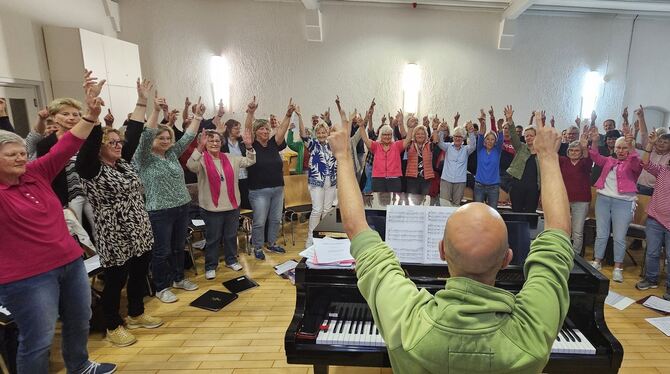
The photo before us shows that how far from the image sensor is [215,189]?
11.6 feet

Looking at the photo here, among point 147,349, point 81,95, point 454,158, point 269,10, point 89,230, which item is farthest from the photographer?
point 269,10

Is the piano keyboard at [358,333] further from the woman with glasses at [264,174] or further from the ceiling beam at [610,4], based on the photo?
the ceiling beam at [610,4]

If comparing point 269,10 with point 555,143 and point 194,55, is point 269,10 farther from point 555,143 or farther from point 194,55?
point 555,143

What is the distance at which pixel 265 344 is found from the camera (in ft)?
8.71

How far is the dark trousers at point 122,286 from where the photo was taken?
2543mm

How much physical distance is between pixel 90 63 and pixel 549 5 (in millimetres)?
7719

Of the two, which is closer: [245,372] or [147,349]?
[245,372]

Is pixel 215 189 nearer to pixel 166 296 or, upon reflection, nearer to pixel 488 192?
pixel 166 296

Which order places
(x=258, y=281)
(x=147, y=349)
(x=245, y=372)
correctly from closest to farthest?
(x=245, y=372), (x=147, y=349), (x=258, y=281)

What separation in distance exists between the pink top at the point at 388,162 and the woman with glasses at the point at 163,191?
2347 millimetres

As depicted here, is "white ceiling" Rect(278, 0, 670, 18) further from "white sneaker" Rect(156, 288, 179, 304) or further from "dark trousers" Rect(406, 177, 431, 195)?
"white sneaker" Rect(156, 288, 179, 304)

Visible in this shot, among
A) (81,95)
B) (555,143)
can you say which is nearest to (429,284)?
(555,143)

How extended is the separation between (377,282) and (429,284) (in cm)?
99

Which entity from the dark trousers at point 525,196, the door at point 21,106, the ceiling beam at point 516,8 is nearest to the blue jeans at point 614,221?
the dark trousers at point 525,196
